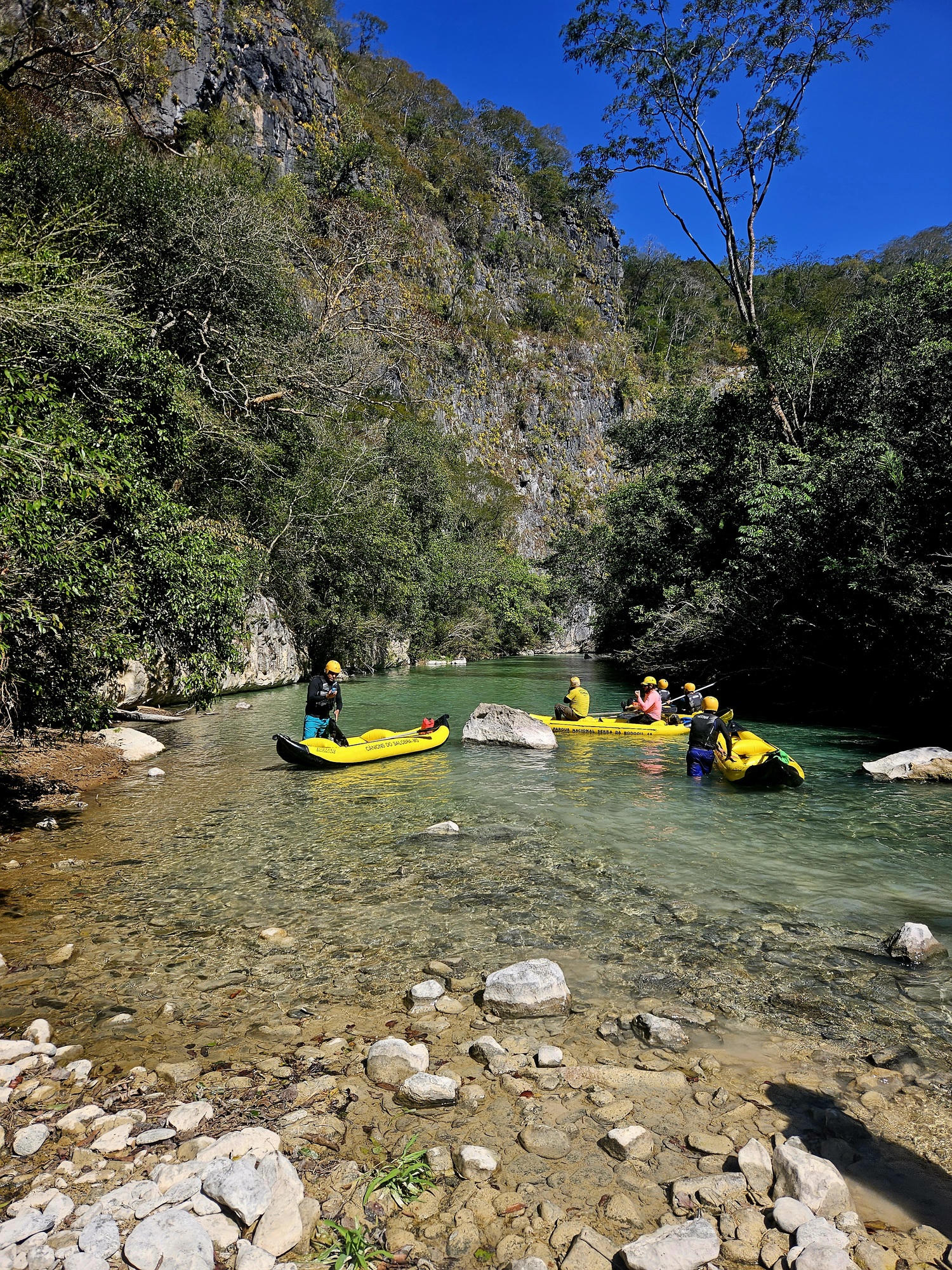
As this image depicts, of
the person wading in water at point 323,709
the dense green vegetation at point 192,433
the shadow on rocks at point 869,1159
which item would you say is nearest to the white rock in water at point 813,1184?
the shadow on rocks at point 869,1159

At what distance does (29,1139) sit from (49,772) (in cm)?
876

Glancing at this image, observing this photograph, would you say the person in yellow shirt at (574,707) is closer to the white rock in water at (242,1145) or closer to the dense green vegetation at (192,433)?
the dense green vegetation at (192,433)

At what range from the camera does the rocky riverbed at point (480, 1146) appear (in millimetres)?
2438

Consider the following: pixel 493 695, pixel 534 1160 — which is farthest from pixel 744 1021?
pixel 493 695

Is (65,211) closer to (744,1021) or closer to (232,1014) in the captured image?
(232,1014)

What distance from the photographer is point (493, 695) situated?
2386 centimetres

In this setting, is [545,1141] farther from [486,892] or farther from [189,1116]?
[486,892]

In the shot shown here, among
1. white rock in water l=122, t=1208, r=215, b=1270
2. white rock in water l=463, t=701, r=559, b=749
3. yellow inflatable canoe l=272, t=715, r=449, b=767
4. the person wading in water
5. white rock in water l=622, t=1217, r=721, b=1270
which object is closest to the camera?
white rock in water l=122, t=1208, r=215, b=1270

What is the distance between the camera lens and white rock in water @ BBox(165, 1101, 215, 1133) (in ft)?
9.87

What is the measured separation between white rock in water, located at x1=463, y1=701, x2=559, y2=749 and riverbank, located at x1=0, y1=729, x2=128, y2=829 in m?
6.70

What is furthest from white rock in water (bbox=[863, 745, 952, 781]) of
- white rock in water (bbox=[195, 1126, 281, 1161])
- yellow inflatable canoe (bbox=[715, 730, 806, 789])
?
white rock in water (bbox=[195, 1126, 281, 1161])

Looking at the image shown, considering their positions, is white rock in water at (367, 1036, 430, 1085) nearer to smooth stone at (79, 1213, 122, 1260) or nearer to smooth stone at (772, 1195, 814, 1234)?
smooth stone at (79, 1213, 122, 1260)

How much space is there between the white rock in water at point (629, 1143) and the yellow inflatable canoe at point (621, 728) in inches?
479

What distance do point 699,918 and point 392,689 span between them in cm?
2005
